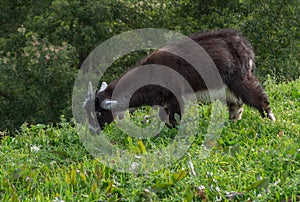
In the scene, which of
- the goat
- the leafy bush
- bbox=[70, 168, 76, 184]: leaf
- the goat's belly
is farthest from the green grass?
the leafy bush

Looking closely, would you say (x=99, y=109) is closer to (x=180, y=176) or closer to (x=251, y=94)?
(x=251, y=94)

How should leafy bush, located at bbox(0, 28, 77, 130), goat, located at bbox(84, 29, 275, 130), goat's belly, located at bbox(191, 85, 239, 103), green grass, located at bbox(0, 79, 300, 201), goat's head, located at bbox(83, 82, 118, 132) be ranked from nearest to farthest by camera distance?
green grass, located at bbox(0, 79, 300, 201) → goat's head, located at bbox(83, 82, 118, 132) → goat, located at bbox(84, 29, 275, 130) → goat's belly, located at bbox(191, 85, 239, 103) → leafy bush, located at bbox(0, 28, 77, 130)

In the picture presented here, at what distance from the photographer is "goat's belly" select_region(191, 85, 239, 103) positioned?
7324 mm

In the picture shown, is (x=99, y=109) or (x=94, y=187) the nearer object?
(x=94, y=187)

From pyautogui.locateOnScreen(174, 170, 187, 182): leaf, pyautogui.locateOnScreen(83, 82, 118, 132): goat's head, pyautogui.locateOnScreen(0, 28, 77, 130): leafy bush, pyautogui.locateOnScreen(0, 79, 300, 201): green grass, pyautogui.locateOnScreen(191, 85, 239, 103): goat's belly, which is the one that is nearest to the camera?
pyautogui.locateOnScreen(0, 79, 300, 201): green grass

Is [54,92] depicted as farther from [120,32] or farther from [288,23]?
[288,23]

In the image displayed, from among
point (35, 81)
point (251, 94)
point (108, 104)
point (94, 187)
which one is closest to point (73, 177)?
point (94, 187)

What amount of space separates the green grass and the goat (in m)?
0.57

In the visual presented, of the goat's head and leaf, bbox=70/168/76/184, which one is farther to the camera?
the goat's head

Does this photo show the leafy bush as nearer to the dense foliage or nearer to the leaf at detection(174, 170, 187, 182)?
the dense foliage

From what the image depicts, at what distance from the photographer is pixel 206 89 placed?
738 centimetres

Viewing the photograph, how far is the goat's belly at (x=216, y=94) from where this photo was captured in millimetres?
7324

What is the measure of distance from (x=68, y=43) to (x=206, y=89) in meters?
8.87

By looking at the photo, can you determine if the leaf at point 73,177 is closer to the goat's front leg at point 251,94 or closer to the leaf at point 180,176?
the leaf at point 180,176
